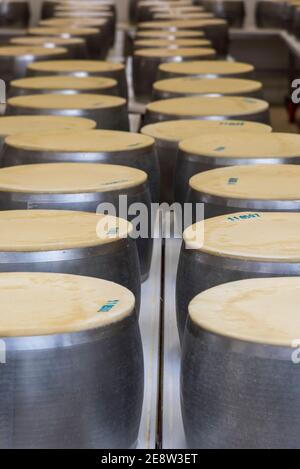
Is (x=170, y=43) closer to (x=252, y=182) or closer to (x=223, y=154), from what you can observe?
(x=223, y=154)

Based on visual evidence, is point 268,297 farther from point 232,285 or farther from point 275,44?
point 275,44

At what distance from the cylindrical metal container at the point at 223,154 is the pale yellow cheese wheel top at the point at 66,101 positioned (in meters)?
0.56

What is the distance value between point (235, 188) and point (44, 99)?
1277mm

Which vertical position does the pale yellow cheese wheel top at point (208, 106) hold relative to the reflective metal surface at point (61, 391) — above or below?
below

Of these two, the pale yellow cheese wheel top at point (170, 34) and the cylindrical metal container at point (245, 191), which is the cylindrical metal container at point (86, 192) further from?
the pale yellow cheese wheel top at point (170, 34)

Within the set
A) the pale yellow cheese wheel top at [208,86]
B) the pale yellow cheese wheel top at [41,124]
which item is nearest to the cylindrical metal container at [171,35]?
the pale yellow cheese wheel top at [208,86]

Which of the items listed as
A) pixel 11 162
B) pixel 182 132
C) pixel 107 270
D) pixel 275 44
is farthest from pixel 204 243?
pixel 275 44

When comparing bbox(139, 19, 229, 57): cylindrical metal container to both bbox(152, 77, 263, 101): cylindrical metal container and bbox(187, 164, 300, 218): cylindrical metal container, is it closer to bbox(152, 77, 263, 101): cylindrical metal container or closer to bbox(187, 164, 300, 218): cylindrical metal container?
bbox(152, 77, 263, 101): cylindrical metal container

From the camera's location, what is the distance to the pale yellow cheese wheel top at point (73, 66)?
3740 millimetres

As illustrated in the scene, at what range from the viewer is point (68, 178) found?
2.04 metres

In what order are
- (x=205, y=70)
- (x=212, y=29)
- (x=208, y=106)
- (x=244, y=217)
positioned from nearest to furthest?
(x=244, y=217) < (x=208, y=106) < (x=205, y=70) < (x=212, y=29)

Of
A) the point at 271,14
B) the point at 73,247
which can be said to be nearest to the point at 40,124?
the point at 73,247

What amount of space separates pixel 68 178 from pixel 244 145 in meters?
0.53
